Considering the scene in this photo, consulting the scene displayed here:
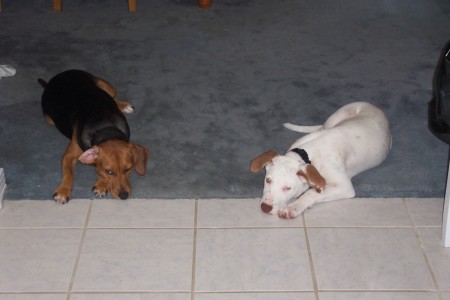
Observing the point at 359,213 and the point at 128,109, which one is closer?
the point at 359,213

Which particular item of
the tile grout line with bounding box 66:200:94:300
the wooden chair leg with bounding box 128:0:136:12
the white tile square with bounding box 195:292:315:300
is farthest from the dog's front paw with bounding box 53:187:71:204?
the wooden chair leg with bounding box 128:0:136:12

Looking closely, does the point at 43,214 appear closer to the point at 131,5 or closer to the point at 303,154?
the point at 303,154

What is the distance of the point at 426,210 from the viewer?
11.2 feet

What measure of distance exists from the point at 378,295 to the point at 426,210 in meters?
0.73

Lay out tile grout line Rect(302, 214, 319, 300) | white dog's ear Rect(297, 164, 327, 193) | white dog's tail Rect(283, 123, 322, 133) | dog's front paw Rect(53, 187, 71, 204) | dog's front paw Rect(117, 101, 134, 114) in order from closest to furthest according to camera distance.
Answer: tile grout line Rect(302, 214, 319, 300), white dog's ear Rect(297, 164, 327, 193), dog's front paw Rect(53, 187, 71, 204), white dog's tail Rect(283, 123, 322, 133), dog's front paw Rect(117, 101, 134, 114)

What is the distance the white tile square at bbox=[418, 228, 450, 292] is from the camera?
117 inches

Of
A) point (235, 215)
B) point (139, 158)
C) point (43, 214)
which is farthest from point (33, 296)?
point (235, 215)

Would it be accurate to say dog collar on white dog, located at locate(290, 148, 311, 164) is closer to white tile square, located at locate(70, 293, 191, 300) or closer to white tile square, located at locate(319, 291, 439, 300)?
white tile square, located at locate(319, 291, 439, 300)

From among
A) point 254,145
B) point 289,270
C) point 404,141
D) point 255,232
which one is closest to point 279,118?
point 254,145

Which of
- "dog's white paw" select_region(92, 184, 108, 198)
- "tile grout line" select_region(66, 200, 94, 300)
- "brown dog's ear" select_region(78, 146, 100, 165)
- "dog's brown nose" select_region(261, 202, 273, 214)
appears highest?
"brown dog's ear" select_region(78, 146, 100, 165)

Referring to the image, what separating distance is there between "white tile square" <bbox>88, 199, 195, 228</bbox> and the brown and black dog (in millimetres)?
69

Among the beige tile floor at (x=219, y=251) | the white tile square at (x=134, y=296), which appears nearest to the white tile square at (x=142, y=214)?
the beige tile floor at (x=219, y=251)

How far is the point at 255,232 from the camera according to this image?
325 centimetres

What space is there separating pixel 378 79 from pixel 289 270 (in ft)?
6.91
